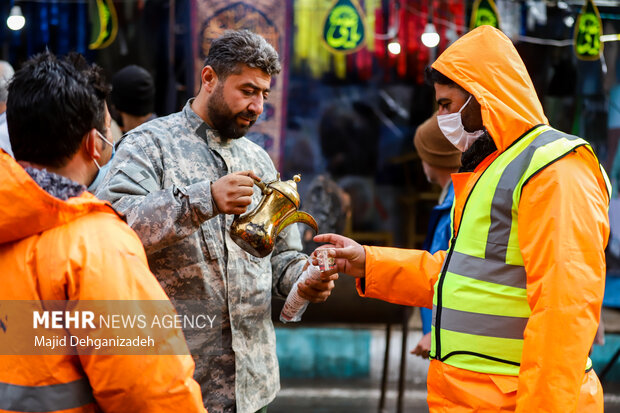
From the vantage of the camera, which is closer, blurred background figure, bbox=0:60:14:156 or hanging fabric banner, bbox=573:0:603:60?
blurred background figure, bbox=0:60:14:156

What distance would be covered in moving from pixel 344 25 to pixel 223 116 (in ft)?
12.0

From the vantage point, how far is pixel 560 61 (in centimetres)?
704

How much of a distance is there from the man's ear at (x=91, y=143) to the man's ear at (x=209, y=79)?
3.38ft

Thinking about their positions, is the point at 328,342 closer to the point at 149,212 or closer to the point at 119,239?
the point at 149,212

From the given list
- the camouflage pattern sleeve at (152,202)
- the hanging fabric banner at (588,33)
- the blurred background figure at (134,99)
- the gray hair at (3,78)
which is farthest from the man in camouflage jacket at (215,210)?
the hanging fabric banner at (588,33)

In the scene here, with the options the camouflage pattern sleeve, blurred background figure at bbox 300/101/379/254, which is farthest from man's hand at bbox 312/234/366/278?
blurred background figure at bbox 300/101/379/254

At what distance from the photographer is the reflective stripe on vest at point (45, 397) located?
5.16ft

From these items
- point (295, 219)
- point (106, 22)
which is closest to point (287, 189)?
point (295, 219)

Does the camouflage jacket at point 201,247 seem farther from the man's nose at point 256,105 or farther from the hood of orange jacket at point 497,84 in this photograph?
the hood of orange jacket at point 497,84

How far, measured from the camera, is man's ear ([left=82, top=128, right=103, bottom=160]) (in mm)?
1742

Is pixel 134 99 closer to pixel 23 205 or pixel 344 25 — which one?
pixel 344 25

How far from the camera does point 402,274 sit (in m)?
2.73

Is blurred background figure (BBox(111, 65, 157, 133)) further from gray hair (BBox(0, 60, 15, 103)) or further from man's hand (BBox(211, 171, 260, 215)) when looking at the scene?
man's hand (BBox(211, 171, 260, 215))

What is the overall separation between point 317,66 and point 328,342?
298cm
